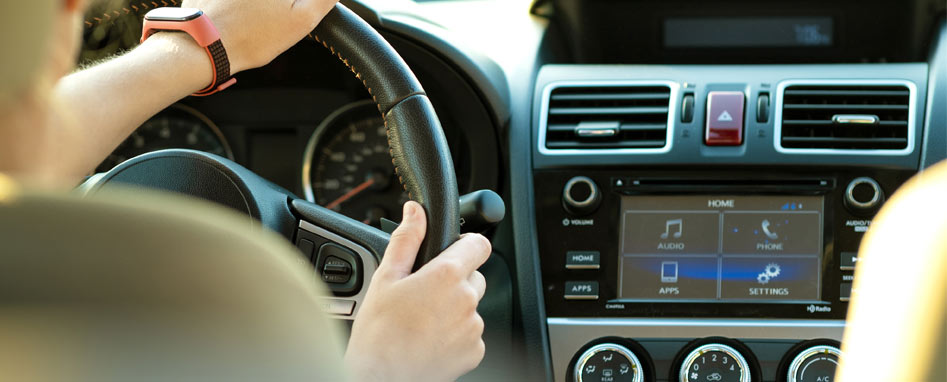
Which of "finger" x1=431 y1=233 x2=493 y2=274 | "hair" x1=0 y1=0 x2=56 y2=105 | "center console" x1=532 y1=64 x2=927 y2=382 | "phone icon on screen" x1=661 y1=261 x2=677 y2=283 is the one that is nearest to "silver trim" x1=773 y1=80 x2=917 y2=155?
"center console" x1=532 y1=64 x2=927 y2=382

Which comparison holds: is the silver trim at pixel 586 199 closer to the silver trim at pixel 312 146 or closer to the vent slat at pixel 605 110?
the vent slat at pixel 605 110

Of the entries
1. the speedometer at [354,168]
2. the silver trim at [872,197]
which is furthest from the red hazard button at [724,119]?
the speedometer at [354,168]

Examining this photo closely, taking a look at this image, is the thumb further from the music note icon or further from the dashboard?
the dashboard

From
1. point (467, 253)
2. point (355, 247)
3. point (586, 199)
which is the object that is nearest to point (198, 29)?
point (467, 253)

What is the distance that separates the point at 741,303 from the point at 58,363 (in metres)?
1.92

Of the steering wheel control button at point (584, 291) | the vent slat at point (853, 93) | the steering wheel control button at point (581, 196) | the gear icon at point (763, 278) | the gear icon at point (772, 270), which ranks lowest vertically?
the steering wheel control button at point (584, 291)

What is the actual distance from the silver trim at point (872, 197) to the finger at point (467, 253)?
1107 millimetres

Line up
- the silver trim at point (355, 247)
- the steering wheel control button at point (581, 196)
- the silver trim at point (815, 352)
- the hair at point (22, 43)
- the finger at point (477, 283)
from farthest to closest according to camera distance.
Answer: the steering wheel control button at point (581, 196) < the silver trim at point (815, 352) < the silver trim at point (355, 247) < the finger at point (477, 283) < the hair at point (22, 43)

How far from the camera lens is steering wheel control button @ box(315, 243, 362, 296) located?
2.02 meters

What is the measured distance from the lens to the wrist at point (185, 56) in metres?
1.53

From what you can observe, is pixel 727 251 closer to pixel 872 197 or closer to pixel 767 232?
pixel 767 232

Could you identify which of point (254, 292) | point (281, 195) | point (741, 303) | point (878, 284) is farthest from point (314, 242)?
point (254, 292)

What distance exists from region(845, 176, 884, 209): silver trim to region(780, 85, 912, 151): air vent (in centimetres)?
7

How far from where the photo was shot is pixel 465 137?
257 cm
